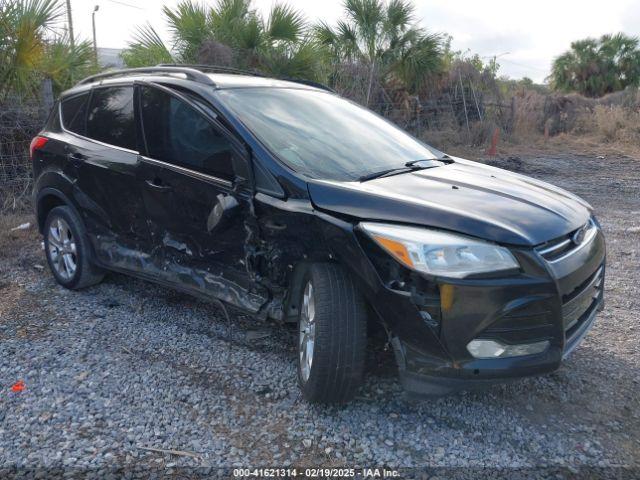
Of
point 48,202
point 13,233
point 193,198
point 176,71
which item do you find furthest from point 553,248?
point 13,233

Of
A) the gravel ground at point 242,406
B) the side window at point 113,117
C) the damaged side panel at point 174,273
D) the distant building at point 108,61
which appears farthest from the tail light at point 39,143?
the distant building at point 108,61

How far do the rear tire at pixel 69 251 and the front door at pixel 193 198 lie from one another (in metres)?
0.96

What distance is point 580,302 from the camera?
A: 3027mm

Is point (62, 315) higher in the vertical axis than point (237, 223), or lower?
lower

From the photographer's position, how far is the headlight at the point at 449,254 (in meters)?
2.66

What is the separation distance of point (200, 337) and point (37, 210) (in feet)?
6.91

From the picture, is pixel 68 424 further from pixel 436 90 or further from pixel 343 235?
pixel 436 90

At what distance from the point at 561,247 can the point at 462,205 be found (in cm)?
52

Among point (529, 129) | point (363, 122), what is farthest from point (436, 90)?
point (363, 122)

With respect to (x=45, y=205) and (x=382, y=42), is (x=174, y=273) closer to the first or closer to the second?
(x=45, y=205)

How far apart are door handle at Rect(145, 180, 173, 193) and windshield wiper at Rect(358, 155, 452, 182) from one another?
1.29 metres

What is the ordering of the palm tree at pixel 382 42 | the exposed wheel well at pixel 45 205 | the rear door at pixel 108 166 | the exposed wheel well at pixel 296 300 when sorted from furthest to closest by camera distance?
1. the palm tree at pixel 382 42
2. the exposed wheel well at pixel 45 205
3. the rear door at pixel 108 166
4. the exposed wheel well at pixel 296 300

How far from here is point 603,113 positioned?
1886cm

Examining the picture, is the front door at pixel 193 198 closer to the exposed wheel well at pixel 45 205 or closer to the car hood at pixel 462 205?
the car hood at pixel 462 205
